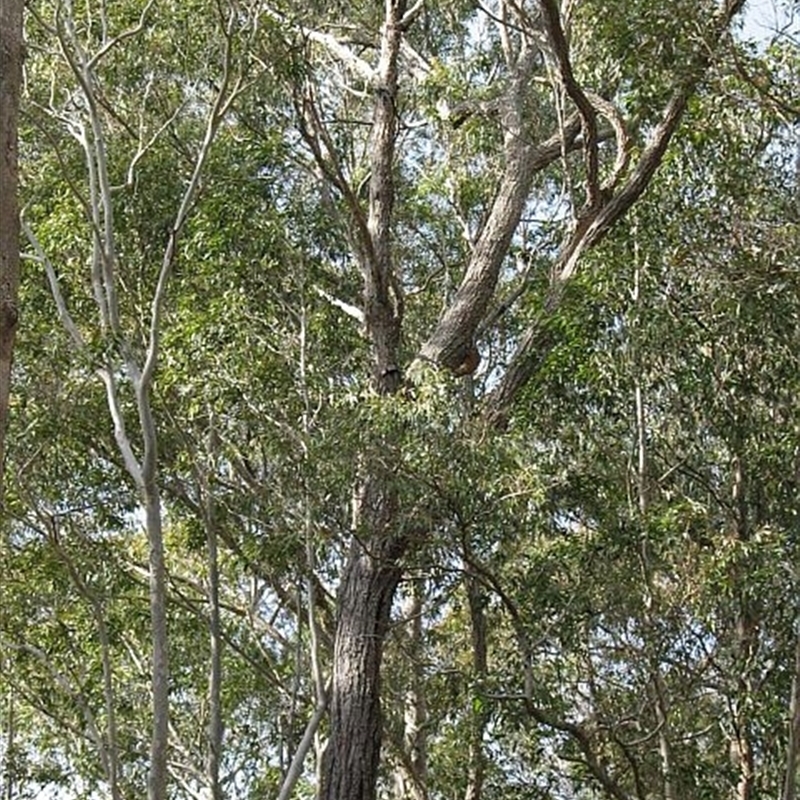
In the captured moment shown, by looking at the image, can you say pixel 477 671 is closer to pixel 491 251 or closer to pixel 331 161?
pixel 491 251

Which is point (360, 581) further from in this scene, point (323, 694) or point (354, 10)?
point (354, 10)

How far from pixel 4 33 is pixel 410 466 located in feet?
17.6

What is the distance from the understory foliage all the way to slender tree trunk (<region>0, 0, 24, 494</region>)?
5011mm

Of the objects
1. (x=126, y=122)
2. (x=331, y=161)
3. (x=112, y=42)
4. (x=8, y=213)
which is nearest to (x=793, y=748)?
(x=112, y=42)

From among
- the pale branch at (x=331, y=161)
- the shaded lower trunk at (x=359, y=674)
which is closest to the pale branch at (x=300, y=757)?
the shaded lower trunk at (x=359, y=674)

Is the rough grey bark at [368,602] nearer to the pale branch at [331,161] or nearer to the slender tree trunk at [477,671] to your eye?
the pale branch at [331,161]

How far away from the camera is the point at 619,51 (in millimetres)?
7223

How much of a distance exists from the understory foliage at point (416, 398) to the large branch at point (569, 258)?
0.08 ft

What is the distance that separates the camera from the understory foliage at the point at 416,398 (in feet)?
24.6

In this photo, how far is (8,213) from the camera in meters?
1.85

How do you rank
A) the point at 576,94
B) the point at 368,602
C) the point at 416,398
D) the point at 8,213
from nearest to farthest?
the point at 8,213 < the point at 416,398 < the point at 576,94 < the point at 368,602

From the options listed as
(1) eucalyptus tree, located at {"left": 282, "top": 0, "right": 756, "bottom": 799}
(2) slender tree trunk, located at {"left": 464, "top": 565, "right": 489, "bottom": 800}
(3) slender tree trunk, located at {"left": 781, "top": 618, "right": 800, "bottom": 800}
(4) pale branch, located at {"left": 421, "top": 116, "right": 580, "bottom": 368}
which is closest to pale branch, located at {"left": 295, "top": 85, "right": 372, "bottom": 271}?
(1) eucalyptus tree, located at {"left": 282, "top": 0, "right": 756, "bottom": 799}

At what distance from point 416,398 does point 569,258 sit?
1.89 m

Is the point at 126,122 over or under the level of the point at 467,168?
under
